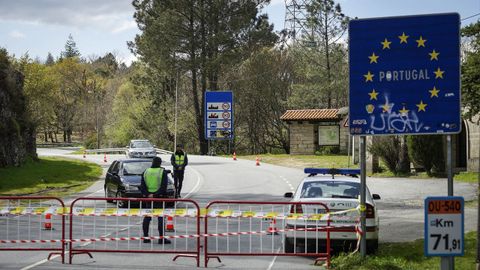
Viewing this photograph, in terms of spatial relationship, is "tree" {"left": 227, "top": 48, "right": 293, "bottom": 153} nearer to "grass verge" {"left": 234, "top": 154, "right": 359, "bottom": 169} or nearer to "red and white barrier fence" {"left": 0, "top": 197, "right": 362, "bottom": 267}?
"grass verge" {"left": 234, "top": 154, "right": 359, "bottom": 169}

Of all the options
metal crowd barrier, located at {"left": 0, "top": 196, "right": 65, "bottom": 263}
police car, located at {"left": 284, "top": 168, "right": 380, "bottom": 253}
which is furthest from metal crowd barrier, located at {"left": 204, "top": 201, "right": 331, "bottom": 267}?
metal crowd barrier, located at {"left": 0, "top": 196, "right": 65, "bottom": 263}

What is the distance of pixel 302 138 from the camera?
5222 cm

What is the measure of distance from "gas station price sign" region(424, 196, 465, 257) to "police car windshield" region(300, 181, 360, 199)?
465 cm

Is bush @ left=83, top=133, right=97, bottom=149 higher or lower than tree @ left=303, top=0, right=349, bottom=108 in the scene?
lower

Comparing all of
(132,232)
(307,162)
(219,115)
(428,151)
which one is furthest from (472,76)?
(219,115)

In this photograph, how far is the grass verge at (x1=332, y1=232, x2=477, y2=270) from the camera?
32.2 feet

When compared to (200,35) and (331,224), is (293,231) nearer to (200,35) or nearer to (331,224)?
(331,224)

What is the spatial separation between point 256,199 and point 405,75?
42.7ft

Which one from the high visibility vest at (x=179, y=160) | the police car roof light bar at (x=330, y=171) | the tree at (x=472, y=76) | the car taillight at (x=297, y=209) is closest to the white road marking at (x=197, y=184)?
the high visibility vest at (x=179, y=160)

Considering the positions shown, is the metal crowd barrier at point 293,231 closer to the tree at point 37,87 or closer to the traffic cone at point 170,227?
the traffic cone at point 170,227

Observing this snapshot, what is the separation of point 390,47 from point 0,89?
104 ft

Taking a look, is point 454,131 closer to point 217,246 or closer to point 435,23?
point 435,23

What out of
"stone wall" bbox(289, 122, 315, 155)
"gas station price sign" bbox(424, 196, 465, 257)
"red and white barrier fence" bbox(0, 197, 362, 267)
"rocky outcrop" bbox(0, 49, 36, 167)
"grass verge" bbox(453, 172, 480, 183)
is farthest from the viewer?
"stone wall" bbox(289, 122, 315, 155)

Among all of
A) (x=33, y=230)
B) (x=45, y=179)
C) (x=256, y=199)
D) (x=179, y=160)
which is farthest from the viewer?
(x=45, y=179)
